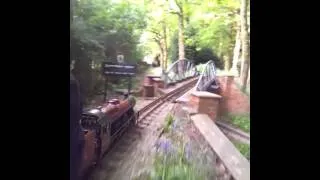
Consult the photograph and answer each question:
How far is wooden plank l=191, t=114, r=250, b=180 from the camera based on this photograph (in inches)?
90.1

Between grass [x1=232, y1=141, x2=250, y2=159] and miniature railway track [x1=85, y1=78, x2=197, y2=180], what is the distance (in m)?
0.35

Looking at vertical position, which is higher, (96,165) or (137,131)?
(137,131)

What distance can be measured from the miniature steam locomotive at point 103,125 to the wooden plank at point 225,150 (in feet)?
1.02

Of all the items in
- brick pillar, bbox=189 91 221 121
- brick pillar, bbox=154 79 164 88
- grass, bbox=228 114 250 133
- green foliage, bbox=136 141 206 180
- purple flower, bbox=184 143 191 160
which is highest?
brick pillar, bbox=154 79 164 88

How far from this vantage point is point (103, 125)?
2.29 m

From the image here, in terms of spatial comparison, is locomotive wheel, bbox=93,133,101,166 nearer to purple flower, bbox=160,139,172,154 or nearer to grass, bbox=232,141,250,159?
purple flower, bbox=160,139,172,154

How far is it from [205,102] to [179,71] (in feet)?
0.62

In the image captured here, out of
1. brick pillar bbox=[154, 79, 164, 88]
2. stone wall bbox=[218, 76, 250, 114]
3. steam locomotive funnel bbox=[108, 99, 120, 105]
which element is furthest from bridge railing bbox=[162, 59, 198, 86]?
steam locomotive funnel bbox=[108, 99, 120, 105]
